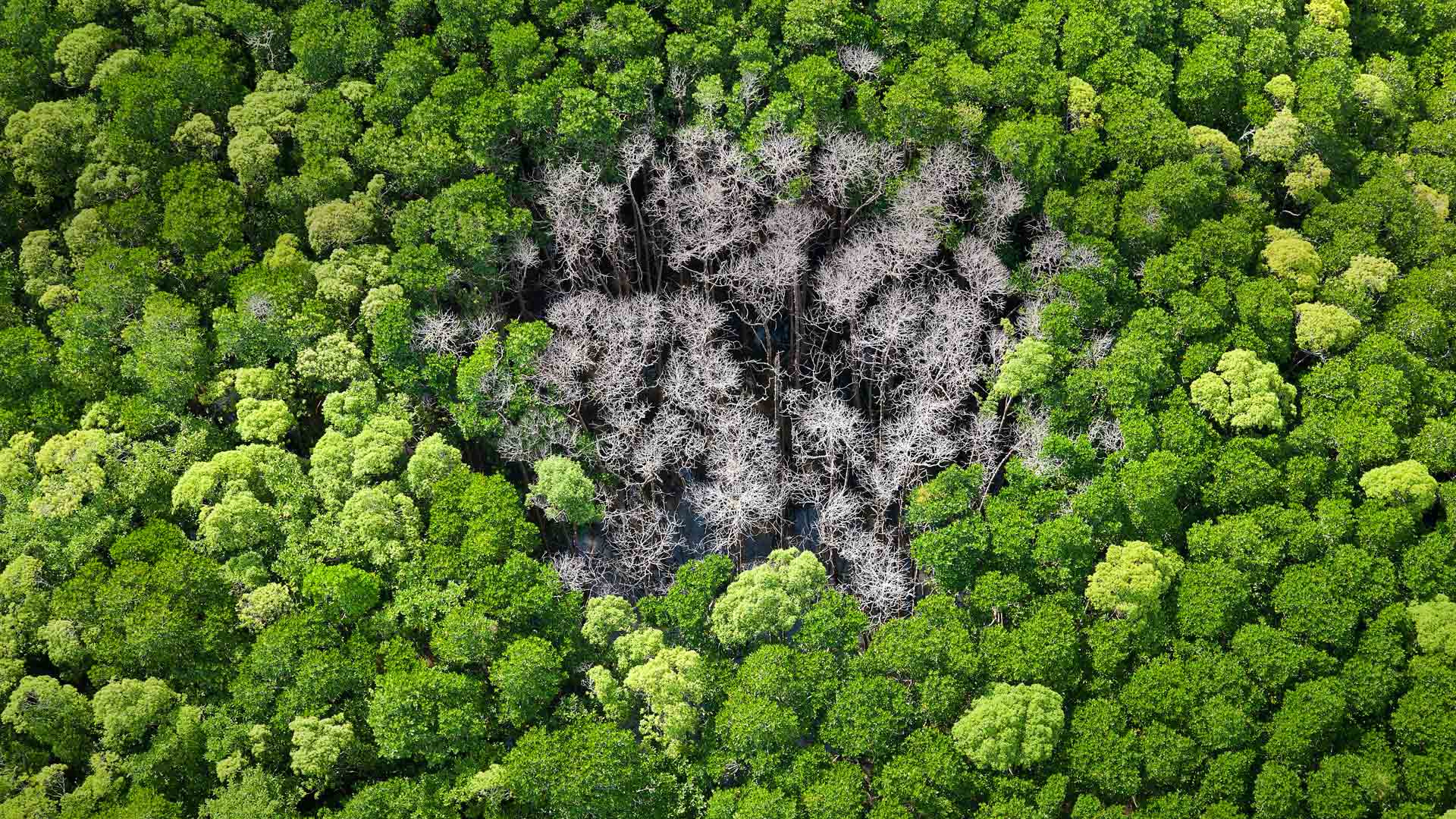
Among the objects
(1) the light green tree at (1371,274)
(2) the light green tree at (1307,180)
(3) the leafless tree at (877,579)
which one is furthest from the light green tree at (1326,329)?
(3) the leafless tree at (877,579)

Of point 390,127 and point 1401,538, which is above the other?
point 390,127

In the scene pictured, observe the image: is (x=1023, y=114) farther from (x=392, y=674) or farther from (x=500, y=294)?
(x=392, y=674)

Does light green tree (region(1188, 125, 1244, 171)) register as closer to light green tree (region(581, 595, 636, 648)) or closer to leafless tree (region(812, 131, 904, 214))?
leafless tree (region(812, 131, 904, 214))

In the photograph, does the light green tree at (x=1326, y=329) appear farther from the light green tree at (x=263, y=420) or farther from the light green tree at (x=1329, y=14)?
the light green tree at (x=263, y=420)

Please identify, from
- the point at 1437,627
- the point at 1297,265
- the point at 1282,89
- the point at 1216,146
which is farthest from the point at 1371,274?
the point at 1437,627

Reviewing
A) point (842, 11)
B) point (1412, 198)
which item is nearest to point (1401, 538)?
point (1412, 198)

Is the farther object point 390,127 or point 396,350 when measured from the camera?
point 390,127

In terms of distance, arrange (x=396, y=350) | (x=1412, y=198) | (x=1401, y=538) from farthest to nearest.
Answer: (x=1412, y=198), (x=396, y=350), (x=1401, y=538)

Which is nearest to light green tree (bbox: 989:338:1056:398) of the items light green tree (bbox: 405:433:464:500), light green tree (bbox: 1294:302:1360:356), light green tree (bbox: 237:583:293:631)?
light green tree (bbox: 1294:302:1360:356)
